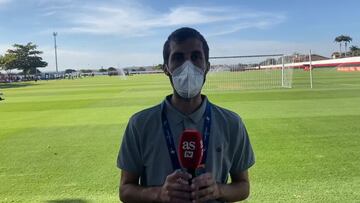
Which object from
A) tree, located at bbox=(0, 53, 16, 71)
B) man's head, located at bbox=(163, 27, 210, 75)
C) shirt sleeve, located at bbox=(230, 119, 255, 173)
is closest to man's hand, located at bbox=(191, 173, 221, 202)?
shirt sleeve, located at bbox=(230, 119, 255, 173)

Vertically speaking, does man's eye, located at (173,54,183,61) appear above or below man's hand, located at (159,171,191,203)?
above

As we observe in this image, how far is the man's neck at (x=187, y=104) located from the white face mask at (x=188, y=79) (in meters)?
0.05

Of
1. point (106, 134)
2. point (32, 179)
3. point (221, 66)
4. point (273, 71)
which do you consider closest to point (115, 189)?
point (32, 179)

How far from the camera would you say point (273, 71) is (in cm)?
3803

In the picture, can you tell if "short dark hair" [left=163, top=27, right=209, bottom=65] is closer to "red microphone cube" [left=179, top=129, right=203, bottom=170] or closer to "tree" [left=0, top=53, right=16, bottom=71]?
"red microphone cube" [left=179, top=129, right=203, bottom=170]

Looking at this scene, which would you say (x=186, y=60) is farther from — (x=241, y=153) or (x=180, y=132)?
(x=241, y=153)

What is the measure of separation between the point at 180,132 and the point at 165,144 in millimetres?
108

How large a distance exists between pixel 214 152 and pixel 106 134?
10.2 meters

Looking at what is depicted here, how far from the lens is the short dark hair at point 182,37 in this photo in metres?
2.65

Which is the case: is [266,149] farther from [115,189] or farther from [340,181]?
[115,189]

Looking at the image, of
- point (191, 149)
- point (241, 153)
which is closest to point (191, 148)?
point (191, 149)

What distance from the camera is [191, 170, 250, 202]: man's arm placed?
7.20 feet

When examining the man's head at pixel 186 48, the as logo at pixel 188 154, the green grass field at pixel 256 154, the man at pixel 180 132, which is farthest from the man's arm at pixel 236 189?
the green grass field at pixel 256 154

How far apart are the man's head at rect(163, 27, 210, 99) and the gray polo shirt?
138 mm
